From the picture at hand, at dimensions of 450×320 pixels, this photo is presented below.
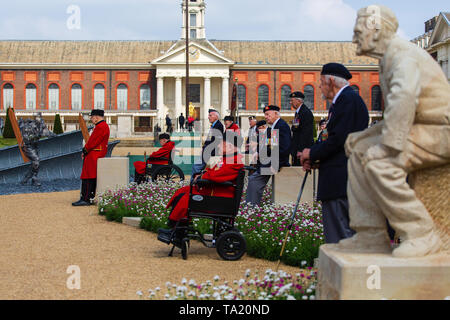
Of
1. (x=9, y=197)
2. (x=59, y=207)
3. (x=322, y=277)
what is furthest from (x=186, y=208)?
(x=9, y=197)

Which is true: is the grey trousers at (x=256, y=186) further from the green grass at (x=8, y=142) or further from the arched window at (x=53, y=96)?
the arched window at (x=53, y=96)

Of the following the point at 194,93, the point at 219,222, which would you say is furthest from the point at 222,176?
the point at 194,93

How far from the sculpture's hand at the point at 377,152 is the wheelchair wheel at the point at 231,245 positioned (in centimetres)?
296

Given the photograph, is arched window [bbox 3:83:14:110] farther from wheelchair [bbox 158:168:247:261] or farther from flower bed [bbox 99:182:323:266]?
wheelchair [bbox 158:168:247:261]

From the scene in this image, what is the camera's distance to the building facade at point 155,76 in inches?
2083

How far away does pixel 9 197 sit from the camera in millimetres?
12430

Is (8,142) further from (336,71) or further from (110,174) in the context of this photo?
(336,71)

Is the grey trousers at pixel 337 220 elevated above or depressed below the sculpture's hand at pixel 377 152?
below

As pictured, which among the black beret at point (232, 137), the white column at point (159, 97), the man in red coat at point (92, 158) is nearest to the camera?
the black beret at point (232, 137)

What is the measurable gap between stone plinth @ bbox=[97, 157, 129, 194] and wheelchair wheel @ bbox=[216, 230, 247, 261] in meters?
5.14

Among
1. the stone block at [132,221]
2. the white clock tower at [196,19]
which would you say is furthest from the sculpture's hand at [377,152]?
the white clock tower at [196,19]

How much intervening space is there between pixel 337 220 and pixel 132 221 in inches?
181

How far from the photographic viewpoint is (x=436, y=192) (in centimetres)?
353

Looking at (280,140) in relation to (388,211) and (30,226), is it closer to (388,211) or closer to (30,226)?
(30,226)
